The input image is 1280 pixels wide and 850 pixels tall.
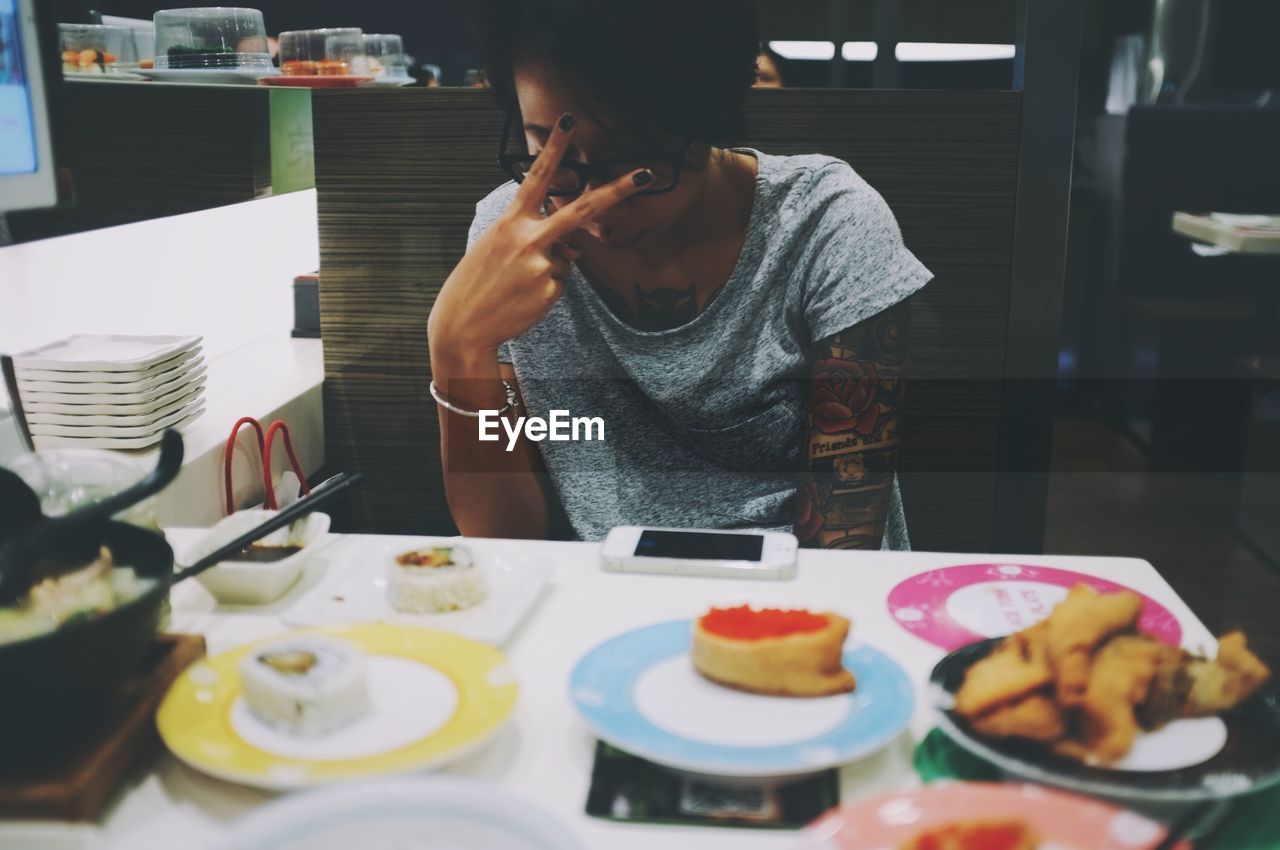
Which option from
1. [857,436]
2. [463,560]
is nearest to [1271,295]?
[857,436]

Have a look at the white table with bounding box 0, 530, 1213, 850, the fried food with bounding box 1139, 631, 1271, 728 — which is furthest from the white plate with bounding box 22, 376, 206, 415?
the fried food with bounding box 1139, 631, 1271, 728

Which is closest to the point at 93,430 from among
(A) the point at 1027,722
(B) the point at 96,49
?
(B) the point at 96,49

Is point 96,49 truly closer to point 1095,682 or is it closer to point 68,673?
point 68,673

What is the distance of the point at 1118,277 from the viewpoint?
184 inches

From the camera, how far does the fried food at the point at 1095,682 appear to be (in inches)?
28.8

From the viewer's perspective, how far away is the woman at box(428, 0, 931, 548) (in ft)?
5.28

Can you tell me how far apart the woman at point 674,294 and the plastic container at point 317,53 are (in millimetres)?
305

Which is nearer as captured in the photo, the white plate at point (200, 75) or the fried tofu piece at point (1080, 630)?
the fried tofu piece at point (1080, 630)

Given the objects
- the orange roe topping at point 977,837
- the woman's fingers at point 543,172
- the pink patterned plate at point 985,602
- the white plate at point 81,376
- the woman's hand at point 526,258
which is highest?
the woman's fingers at point 543,172

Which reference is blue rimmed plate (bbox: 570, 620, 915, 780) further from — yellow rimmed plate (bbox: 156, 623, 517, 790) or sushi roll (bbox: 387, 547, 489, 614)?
sushi roll (bbox: 387, 547, 489, 614)

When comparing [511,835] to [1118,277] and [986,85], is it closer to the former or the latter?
[986,85]

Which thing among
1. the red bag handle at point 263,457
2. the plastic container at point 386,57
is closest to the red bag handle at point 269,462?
the red bag handle at point 263,457

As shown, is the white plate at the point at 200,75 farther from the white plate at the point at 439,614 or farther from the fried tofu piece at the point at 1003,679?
the fried tofu piece at the point at 1003,679

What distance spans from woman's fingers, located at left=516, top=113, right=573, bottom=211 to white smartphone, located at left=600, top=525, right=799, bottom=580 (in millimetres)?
687
